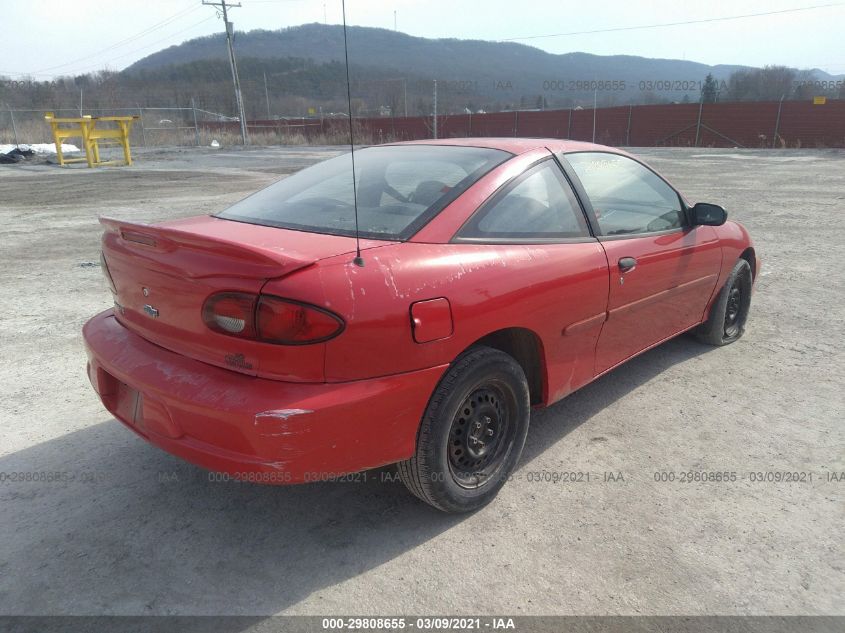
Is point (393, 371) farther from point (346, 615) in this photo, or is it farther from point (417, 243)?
point (346, 615)

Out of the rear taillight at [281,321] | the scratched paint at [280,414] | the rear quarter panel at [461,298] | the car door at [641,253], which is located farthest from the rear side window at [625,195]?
the scratched paint at [280,414]

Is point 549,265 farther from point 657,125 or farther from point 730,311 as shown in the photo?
point 657,125

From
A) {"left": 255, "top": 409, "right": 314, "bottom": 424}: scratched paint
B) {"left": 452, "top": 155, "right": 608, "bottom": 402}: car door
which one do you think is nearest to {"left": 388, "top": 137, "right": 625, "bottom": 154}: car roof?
{"left": 452, "top": 155, "right": 608, "bottom": 402}: car door

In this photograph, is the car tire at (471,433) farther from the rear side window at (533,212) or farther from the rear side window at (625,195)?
the rear side window at (625,195)

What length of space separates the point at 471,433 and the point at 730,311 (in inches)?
111

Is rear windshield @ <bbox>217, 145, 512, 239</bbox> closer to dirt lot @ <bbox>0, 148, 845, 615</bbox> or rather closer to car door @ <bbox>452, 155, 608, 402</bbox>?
car door @ <bbox>452, 155, 608, 402</bbox>

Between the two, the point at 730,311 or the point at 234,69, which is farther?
the point at 234,69

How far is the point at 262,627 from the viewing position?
1.96 meters

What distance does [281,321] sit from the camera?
1943 millimetres

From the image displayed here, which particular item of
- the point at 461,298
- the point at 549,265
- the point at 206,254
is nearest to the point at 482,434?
the point at 461,298

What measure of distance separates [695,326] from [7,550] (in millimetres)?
4052

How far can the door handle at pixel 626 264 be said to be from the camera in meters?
3.03

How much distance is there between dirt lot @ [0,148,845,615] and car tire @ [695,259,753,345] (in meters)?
0.15

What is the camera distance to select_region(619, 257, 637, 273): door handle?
9.93 ft
